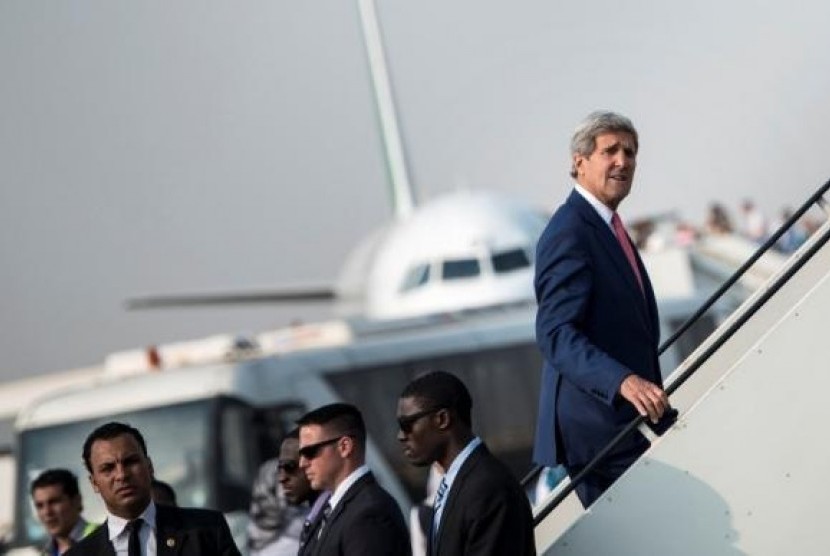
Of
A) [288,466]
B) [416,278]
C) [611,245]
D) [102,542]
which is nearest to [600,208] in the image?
[611,245]

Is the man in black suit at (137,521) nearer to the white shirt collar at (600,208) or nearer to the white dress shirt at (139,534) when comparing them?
the white dress shirt at (139,534)

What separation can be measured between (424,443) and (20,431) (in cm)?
1874

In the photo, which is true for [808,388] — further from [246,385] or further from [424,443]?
[246,385]

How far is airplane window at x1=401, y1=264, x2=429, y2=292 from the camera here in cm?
3947

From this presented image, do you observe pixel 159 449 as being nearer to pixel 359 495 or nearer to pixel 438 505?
pixel 359 495

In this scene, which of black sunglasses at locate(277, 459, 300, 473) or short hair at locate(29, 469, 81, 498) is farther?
short hair at locate(29, 469, 81, 498)

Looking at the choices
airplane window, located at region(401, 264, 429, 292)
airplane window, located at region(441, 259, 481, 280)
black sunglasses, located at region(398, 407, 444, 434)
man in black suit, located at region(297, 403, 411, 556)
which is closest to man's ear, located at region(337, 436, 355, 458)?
man in black suit, located at region(297, 403, 411, 556)

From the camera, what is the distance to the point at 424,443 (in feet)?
22.2

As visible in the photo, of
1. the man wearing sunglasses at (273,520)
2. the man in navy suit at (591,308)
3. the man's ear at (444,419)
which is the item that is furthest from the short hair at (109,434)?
the man wearing sunglasses at (273,520)

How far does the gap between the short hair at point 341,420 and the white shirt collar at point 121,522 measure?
1.89 ft

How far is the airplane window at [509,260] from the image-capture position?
3850 cm

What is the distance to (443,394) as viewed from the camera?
6.74 meters

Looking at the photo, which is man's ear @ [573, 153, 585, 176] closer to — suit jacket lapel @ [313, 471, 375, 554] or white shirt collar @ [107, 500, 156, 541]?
suit jacket lapel @ [313, 471, 375, 554]

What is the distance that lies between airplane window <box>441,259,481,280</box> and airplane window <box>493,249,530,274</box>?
0.35 meters
